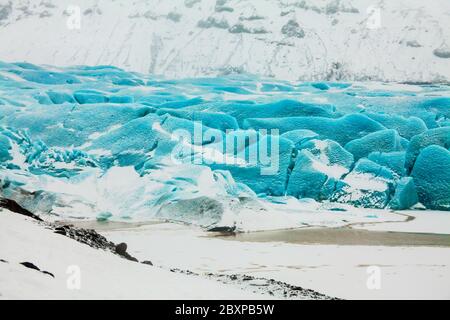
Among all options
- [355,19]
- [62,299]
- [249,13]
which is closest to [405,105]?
[355,19]

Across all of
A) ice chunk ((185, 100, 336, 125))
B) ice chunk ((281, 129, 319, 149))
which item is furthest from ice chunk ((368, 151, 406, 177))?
ice chunk ((185, 100, 336, 125))

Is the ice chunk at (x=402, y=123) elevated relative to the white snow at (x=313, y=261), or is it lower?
elevated

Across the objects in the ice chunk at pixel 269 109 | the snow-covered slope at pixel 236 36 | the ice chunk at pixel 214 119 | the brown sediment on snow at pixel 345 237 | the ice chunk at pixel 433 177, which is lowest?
the brown sediment on snow at pixel 345 237

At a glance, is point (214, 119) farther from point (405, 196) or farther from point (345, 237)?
point (345, 237)

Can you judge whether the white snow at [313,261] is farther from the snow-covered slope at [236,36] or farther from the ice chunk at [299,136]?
the snow-covered slope at [236,36]

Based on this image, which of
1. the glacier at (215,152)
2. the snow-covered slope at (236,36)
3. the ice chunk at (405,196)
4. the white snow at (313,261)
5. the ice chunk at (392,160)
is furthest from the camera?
the snow-covered slope at (236,36)

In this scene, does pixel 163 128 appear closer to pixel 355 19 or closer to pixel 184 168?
pixel 184 168

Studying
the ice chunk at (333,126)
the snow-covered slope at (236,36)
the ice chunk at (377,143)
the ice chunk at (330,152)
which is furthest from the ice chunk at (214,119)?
the snow-covered slope at (236,36)
